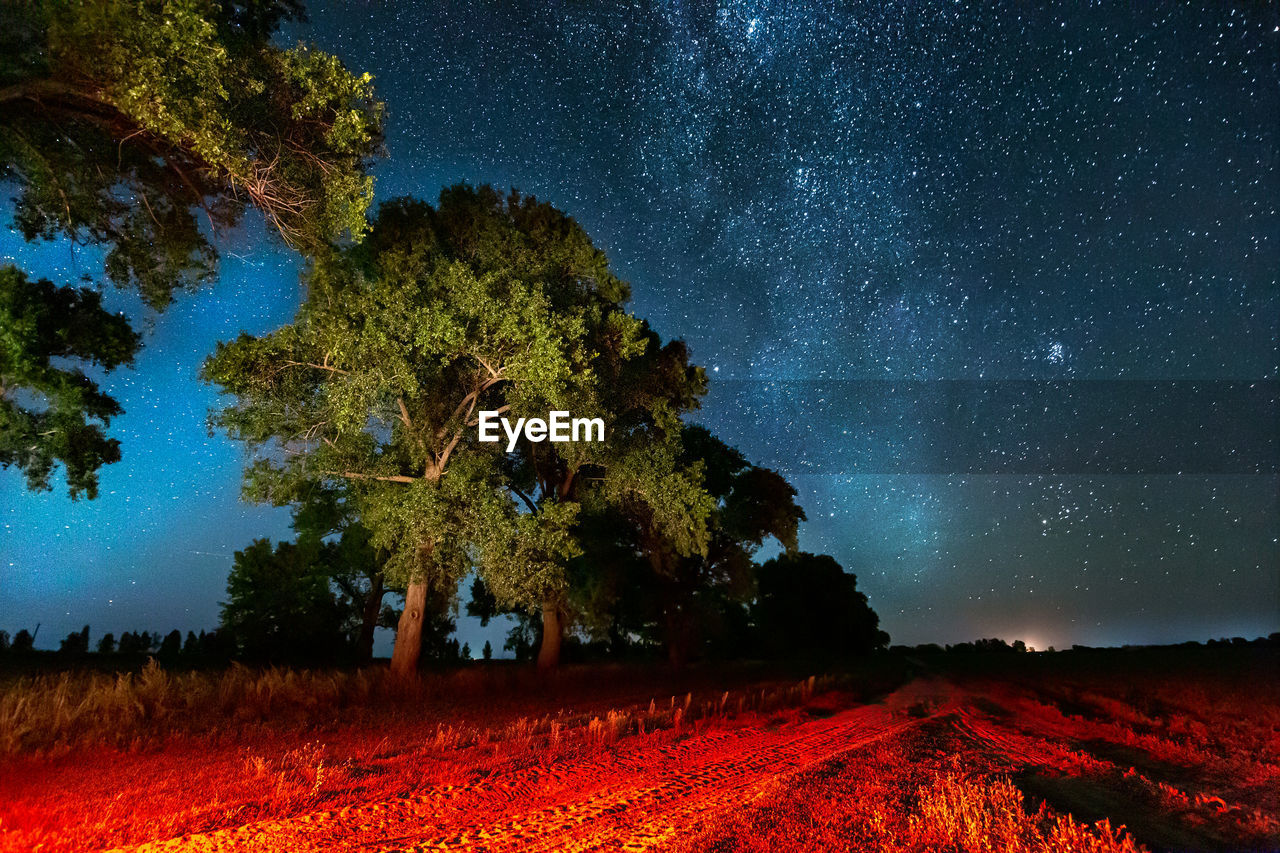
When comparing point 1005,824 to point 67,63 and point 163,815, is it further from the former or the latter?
point 67,63

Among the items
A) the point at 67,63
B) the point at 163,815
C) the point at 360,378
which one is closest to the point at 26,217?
the point at 67,63

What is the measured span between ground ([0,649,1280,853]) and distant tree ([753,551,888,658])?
63092 mm

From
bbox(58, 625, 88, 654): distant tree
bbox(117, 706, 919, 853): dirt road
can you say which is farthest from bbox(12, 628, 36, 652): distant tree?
bbox(117, 706, 919, 853): dirt road

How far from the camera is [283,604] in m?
39.2

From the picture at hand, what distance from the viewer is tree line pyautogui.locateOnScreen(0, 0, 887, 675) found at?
9.79 metres

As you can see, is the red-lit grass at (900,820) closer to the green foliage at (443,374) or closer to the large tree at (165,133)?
the green foliage at (443,374)

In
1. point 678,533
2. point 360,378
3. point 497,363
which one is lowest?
point 678,533

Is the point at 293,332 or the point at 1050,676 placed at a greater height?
the point at 293,332

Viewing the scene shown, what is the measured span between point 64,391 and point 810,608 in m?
75.0

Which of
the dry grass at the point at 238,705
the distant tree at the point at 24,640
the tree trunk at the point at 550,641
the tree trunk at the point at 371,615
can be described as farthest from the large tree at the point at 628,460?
the distant tree at the point at 24,640

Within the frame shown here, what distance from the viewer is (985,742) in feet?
40.2

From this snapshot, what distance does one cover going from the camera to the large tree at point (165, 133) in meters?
9.04

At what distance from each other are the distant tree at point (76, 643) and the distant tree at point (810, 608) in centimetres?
5923

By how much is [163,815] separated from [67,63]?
10396 millimetres
